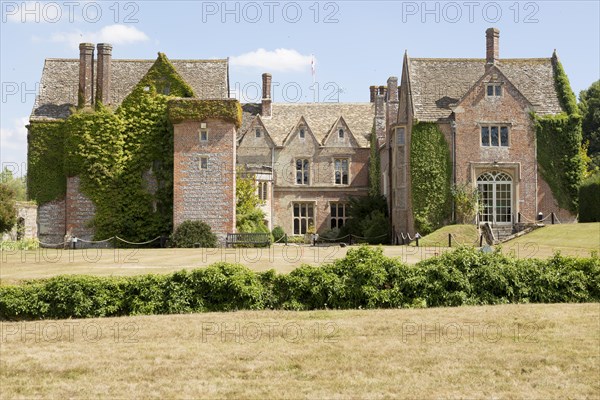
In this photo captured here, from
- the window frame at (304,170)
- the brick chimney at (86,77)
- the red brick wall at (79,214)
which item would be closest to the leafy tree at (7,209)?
the red brick wall at (79,214)

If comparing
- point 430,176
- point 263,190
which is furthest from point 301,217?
point 430,176

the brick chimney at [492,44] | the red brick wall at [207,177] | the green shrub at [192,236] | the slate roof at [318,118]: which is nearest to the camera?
the green shrub at [192,236]

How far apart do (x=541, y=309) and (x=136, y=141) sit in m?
29.0

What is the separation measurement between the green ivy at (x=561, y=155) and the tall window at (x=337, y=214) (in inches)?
683

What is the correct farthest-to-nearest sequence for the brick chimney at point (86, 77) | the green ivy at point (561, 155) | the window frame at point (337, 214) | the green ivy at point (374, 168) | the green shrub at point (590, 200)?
1. the window frame at point (337, 214)
2. the green ivy at point (374, 168)
3. the brick chimney at point (86, 77)
4. the green ivy at point (561, 155)
5. the green shrub at point (590, 200)

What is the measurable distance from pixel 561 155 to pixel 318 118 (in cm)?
2218

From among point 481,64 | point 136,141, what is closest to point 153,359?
point 136,141

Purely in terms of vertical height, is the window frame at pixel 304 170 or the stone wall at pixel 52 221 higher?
the window frame at pixel 304 170

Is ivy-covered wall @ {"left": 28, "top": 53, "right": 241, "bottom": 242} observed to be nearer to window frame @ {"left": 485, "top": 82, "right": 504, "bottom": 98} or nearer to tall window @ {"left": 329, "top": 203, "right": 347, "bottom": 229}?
window frame @ {"left": 485, "top": 82, "right": 504, "bottom": 98}

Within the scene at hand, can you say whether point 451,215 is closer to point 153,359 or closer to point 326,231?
point 326,231

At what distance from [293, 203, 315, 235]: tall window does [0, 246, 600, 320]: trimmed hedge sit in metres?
36.5

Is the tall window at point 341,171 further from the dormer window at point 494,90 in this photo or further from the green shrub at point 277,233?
the dormer window at point 494,90

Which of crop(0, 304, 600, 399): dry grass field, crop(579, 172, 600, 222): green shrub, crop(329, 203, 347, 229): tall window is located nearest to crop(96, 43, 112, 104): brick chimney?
crop(329, 203, 347, 229): tall window

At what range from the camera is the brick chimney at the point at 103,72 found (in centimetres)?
3978
